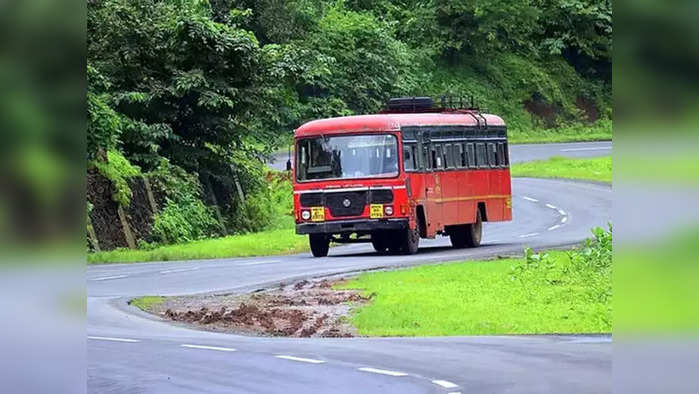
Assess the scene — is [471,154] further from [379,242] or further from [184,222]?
[184,222]

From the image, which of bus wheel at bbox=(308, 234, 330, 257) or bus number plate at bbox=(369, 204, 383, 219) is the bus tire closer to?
bus number plate at bbox=(369, 204, 383, 219)

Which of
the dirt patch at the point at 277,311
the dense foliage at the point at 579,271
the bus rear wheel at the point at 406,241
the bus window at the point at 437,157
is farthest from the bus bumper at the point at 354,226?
the dense foliage at the point at 579,271

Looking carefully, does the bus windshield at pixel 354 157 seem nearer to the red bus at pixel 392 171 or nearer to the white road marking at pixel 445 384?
the red bus at pixel 392 171

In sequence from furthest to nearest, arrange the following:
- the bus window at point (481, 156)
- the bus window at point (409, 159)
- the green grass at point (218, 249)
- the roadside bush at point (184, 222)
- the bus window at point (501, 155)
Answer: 1. the roadside bush at point (184, 222)
2. the green grass at point (218, 249)
3. the bus window at point (409, 159)
4. the bus window at point (481, 156)
5. the bus window at point (501, 155)

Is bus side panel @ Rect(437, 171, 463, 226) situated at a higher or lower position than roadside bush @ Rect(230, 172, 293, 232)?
higher

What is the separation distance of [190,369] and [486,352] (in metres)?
2.33

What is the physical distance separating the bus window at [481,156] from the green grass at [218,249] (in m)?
3.35

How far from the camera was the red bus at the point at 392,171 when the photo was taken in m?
16.6

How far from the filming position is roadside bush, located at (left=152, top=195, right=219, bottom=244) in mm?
19531

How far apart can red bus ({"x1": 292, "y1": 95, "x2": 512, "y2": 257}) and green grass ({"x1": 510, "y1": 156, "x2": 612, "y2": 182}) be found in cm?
35

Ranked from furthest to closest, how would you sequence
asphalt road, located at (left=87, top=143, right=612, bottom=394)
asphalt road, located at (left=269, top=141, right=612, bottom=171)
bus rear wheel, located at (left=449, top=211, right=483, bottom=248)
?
1. bus rear wheel, located at (left=449, top=211, right=483, bottom=248)
2. asphalt road, located at (left=269, top=141, right=612, bottom=171)
3. asphalt road, located at (left=87, top=143, right=612, bottom=394)

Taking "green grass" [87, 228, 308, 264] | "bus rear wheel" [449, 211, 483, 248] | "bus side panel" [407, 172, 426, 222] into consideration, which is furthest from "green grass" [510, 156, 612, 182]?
"green grass" [87, 228, 308, 264]
